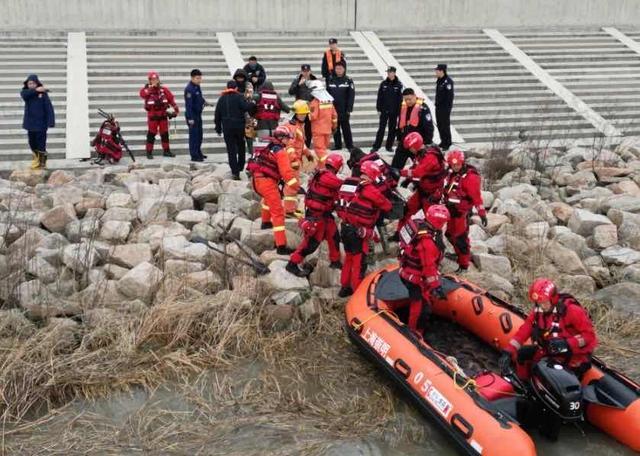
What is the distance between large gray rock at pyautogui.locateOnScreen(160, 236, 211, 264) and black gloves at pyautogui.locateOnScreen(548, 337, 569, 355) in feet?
11.9

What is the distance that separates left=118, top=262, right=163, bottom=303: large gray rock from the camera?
6645mm

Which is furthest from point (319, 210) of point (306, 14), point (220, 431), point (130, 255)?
point (306, 14)

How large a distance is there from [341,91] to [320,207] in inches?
170

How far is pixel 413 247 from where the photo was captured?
596cm

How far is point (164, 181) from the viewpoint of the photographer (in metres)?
8.95

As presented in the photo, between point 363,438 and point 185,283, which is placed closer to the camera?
point 363,438

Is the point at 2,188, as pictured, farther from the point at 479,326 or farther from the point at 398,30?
the point at 398,30

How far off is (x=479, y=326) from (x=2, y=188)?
6.29m

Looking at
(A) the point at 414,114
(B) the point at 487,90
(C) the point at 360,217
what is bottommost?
(C) the point at 360,217

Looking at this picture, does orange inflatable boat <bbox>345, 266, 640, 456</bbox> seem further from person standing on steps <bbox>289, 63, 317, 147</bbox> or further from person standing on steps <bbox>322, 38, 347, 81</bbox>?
person standing on steps <bbox>322, 38, 347, 81</bbox>

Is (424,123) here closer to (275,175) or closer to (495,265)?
(495,265)

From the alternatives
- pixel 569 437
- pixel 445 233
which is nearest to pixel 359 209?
pixel 445 233

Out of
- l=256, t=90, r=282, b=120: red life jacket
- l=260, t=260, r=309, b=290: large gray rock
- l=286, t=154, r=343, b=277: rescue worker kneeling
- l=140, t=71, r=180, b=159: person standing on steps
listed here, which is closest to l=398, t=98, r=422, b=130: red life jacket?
l=256, t=90, r=282, b=120: red life jacket

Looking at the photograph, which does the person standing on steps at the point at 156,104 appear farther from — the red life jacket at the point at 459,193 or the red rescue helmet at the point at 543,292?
the red rescue helmet at the point at 543,292
